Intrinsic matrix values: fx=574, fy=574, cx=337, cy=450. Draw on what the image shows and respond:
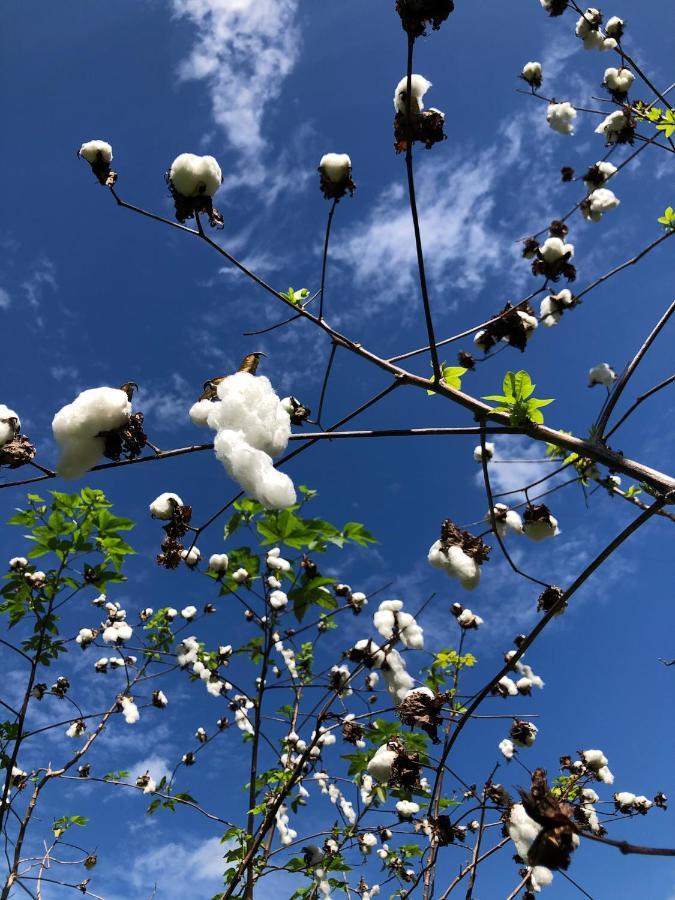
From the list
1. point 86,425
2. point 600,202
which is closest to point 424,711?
point 86,425

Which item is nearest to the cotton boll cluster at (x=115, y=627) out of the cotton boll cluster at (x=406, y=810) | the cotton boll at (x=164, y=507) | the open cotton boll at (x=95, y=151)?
the cotton boll cluster at (x=406, y=810)

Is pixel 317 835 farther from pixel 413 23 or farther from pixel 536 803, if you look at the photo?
pixel 413 23

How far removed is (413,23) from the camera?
1.32m

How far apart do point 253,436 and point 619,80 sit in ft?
15.2

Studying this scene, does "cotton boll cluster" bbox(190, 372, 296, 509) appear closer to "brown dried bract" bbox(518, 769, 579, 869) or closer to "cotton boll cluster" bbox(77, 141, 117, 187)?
"brown dried bract" bbox(518, 769, 579, 869)

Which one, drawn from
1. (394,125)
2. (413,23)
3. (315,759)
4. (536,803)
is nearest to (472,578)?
(536,803)

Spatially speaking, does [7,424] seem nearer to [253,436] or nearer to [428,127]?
[253,436]

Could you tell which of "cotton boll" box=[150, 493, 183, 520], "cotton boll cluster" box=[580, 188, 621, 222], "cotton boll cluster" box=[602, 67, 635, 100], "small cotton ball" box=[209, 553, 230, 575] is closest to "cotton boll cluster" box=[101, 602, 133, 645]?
"small cotton ball" box=[209, 553, 230, 575]

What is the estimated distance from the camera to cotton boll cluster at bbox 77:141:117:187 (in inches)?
70.8

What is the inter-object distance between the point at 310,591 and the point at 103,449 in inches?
52.2

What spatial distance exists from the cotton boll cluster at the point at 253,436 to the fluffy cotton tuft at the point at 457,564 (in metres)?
0.99

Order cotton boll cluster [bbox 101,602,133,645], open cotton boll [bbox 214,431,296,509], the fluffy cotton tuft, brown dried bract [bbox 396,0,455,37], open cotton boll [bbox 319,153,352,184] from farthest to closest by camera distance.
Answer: cotton boll cluster [bbox 101,602,133,645] → the fluffy cotton tuft → open cotton boll [bbox 319,153,352,184] → brown dried bract [bbox 396,0,455,37] → open cotton boll [bbox 214,431,296,509]

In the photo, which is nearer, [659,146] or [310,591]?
[310,591]

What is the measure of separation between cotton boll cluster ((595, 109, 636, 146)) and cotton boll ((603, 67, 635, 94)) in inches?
13.6
